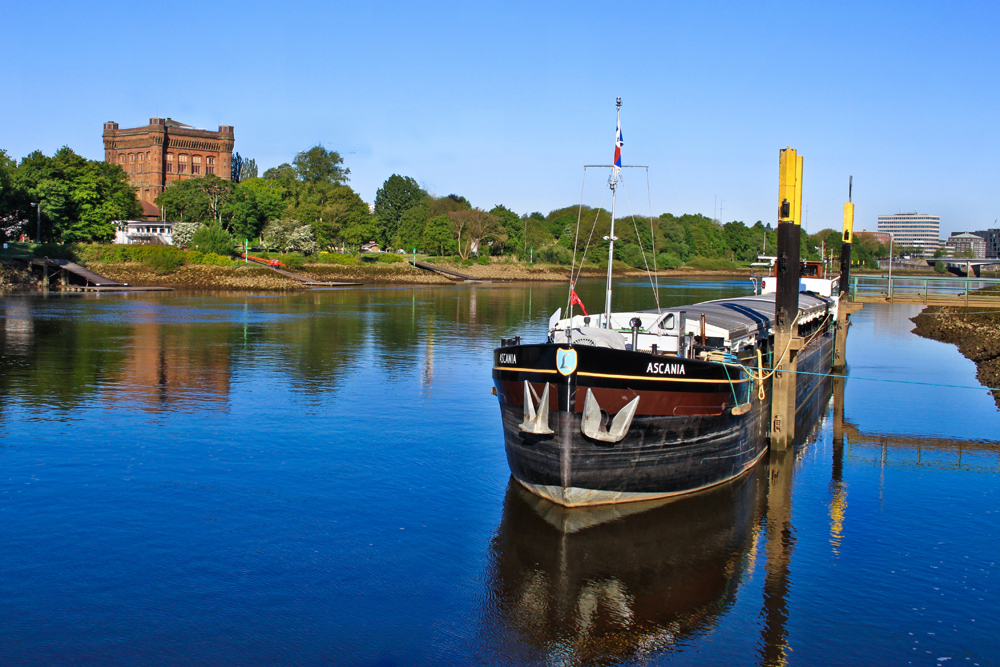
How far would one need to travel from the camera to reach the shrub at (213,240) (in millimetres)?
95681

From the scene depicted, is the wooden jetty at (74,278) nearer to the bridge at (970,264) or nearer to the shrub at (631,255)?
the shrub at (631,255)

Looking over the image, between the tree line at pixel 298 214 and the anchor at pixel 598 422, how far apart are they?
40863 mm

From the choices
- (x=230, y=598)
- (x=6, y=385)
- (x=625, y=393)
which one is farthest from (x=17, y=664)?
(x=6, y=385)

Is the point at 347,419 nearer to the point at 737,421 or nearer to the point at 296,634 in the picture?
the point at 737,421

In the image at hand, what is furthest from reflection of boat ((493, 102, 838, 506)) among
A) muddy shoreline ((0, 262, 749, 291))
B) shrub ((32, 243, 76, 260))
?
shrub ((32, 243, 76, 260))

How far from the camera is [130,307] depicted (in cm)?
5716

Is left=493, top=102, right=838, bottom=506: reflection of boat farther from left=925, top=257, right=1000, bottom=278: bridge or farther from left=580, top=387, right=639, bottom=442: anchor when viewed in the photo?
left=925, top=257, right=1000, bottom=278: bridge

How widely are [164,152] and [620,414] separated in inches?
7008

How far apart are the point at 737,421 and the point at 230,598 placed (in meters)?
10.5

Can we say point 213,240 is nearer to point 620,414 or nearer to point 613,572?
point 620,414

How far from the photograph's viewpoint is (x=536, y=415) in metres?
13.8

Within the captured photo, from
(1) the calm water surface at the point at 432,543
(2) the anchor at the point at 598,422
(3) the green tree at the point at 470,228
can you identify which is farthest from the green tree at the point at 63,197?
(2) the anchor at the point at 598,422

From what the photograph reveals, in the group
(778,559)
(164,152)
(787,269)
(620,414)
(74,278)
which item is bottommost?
(778,559)

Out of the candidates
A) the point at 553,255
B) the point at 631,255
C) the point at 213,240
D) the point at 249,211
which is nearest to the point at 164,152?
the point at 249,211
